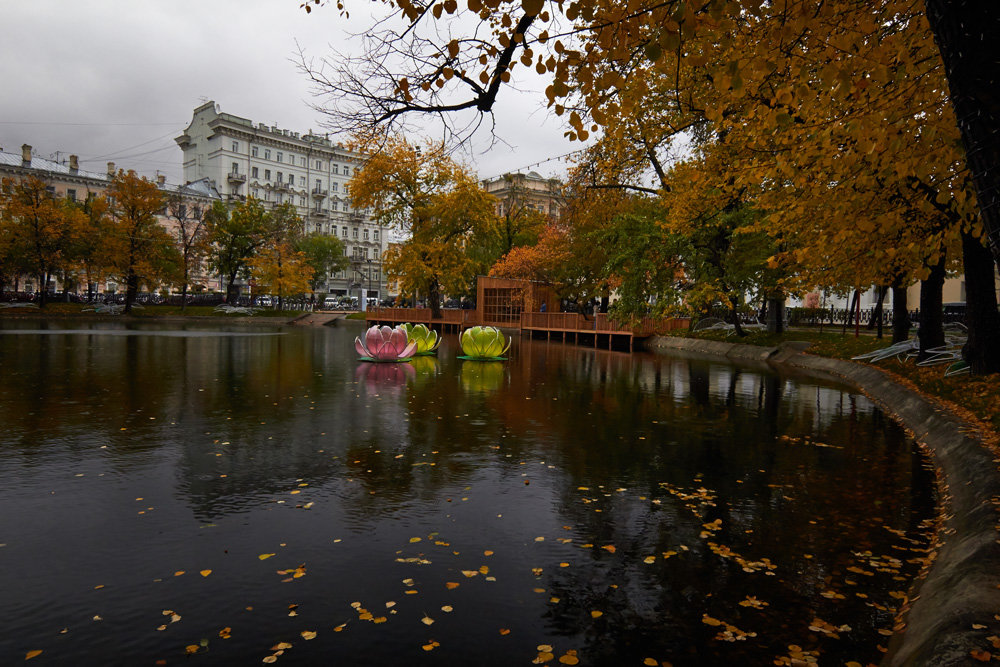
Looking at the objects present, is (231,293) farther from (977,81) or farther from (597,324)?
(977,81)

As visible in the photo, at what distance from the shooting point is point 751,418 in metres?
10.9

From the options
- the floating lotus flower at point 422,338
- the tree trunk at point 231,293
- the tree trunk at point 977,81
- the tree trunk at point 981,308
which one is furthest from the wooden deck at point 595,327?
the tree trunk at point 231,293

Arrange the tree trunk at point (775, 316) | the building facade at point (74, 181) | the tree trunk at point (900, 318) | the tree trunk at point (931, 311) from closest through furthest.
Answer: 1. the tree trunk at point (931, 311)
2. the tree trunk at point (900, 318)
3. the tree trunk at point (775, 316)
4. the building facade at point (74, 181)

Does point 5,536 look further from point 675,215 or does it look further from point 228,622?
point 675,215

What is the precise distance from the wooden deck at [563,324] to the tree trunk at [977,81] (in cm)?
2413

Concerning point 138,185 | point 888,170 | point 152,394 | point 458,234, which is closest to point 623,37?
point 888,170

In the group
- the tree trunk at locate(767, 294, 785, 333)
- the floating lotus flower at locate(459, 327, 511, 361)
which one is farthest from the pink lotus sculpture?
the tree trunk at locate(767, 294, 785, 333)

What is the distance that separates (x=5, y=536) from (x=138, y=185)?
177 ft

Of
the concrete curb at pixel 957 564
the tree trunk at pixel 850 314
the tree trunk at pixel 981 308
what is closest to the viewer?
the concrete curb at pixel 957 564

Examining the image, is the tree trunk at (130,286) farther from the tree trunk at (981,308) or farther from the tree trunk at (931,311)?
the tree trunk at (981,308)

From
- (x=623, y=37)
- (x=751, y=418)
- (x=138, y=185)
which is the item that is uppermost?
(x=138, y=185)

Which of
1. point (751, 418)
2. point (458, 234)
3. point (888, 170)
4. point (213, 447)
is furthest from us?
point (458, 234)

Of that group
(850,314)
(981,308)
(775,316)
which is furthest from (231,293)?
(981,308)

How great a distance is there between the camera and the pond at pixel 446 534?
134 inches
